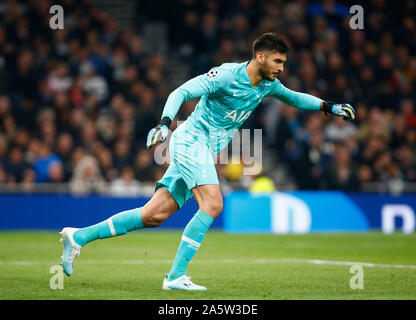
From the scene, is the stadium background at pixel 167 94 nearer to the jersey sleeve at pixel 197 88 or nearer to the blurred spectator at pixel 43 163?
the blurred spectator at pixel 43 163

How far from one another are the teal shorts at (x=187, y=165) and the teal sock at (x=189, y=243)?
303 millimetres

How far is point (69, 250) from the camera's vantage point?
7012 millimetres

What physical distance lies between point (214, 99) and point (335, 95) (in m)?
11.1

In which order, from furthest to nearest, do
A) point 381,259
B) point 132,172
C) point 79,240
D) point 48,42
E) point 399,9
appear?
point 399,9, point 48,42, point 132,172, point 381,259, point 79,240

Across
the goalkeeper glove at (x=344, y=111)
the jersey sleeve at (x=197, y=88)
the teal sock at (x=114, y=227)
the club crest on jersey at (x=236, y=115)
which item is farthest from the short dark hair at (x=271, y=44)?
the teal sock at (x=114, y=227)

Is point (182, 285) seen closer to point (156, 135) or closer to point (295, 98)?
point (156, 135)

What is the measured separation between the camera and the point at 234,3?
19875 mm

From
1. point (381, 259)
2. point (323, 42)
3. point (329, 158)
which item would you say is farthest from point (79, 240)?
point (323, 42)

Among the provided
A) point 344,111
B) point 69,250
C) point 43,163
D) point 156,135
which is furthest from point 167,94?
point 156,135

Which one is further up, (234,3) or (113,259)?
(234,3)

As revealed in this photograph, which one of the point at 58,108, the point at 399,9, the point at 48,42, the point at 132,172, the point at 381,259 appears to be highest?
the point at 399,9

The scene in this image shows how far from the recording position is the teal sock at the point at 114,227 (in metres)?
7.01

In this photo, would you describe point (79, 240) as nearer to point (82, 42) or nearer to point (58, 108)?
point (58, 108)
